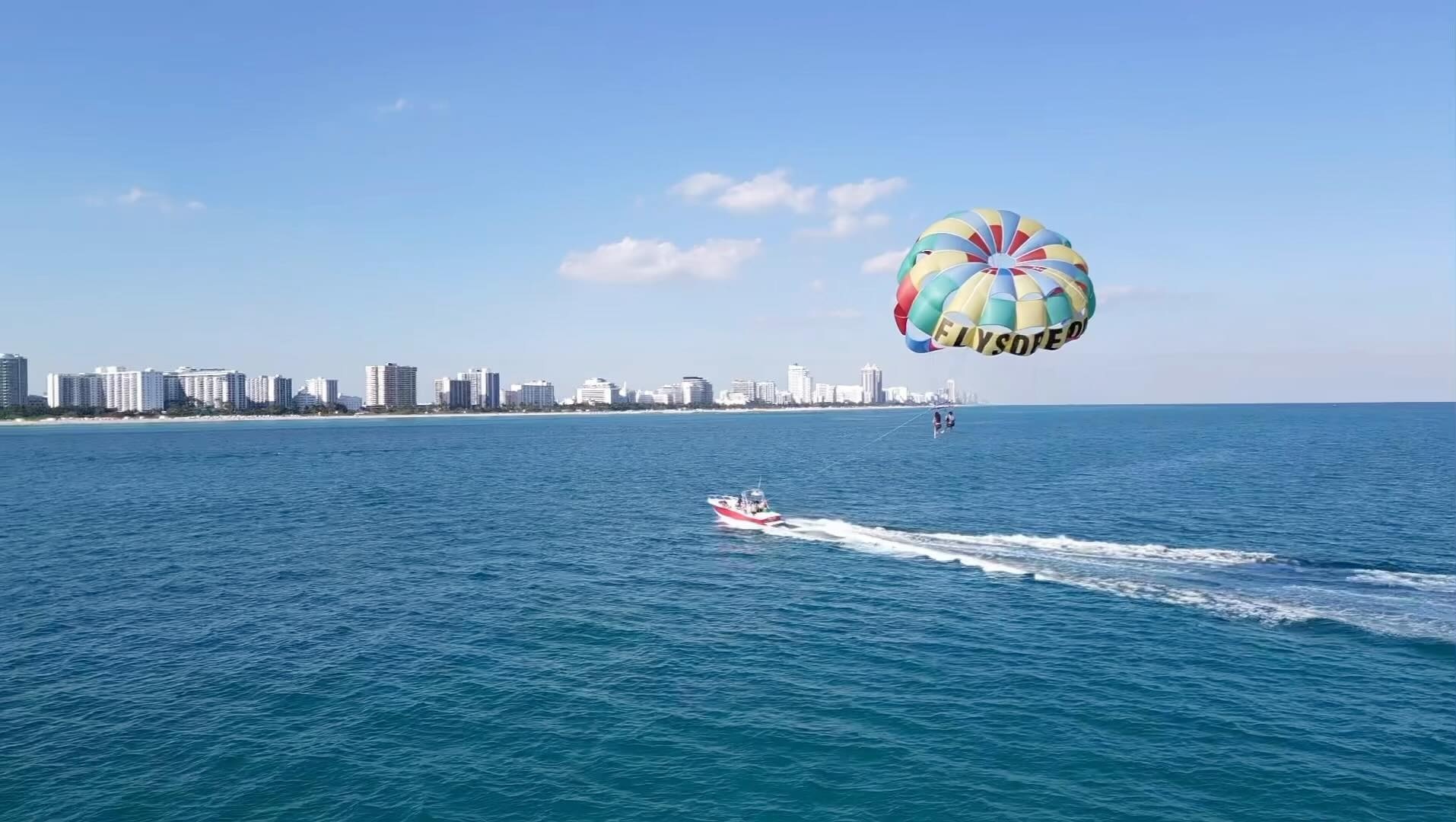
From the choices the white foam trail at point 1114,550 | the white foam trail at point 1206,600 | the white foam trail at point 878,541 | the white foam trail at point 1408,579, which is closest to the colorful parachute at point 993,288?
the white foam trail at point 1206,600

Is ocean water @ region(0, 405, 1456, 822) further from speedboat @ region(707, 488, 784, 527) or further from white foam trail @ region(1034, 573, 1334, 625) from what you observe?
speedboat @ region(707, 488, 784, 527)

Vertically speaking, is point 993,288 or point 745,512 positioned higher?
point 993,288

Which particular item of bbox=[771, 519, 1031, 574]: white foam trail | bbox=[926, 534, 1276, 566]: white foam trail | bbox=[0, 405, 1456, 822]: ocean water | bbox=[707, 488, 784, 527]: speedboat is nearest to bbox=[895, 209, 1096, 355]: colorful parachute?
bbox=[0, 405, 1456, 822]: ocean water

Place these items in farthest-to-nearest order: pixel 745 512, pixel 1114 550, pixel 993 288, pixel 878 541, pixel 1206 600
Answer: pixel 745 512 < pixel 878 541 < pixel 1114 550 < pixel 1206 600 < pixel 993 288

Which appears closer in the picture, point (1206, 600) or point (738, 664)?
point (738, 664)

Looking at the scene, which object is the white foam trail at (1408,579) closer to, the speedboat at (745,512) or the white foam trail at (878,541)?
the white foam trail at (878,541)

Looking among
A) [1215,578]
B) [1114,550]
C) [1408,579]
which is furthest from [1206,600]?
[1408,579]

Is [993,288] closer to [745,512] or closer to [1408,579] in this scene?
[1408,579]
